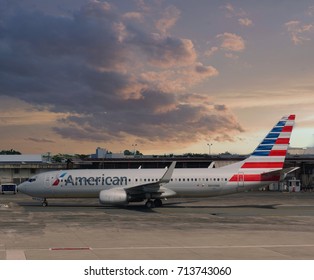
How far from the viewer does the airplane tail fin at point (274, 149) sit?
151ft

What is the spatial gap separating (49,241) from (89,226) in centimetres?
681

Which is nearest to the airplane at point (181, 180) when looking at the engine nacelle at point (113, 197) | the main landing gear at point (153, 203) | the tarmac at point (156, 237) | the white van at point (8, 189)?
the main landing gear at point (153, 203)

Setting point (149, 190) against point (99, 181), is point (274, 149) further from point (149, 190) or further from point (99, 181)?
point (99, 181)

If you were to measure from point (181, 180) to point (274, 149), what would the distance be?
965cm

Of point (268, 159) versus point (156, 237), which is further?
point (268, 159)

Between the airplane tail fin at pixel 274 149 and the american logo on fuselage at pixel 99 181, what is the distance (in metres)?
11.7

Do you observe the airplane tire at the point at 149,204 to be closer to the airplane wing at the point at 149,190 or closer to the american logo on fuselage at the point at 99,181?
the airplane wing at the point at 149,190

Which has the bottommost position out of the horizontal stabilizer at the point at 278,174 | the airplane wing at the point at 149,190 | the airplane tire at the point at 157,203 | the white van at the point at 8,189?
the white van at the point at 8,189

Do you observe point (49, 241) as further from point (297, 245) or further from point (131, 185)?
point (131, 185)

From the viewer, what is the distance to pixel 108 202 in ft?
141

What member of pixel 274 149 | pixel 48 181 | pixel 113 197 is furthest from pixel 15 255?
pixel 274 149

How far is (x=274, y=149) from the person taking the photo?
4662 cm

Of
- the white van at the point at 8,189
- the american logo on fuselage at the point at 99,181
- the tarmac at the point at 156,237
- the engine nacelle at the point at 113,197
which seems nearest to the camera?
the tarmac at the point at 156,237

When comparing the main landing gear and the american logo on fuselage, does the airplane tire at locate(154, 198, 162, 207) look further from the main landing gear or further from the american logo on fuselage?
the american logo on fuselage
